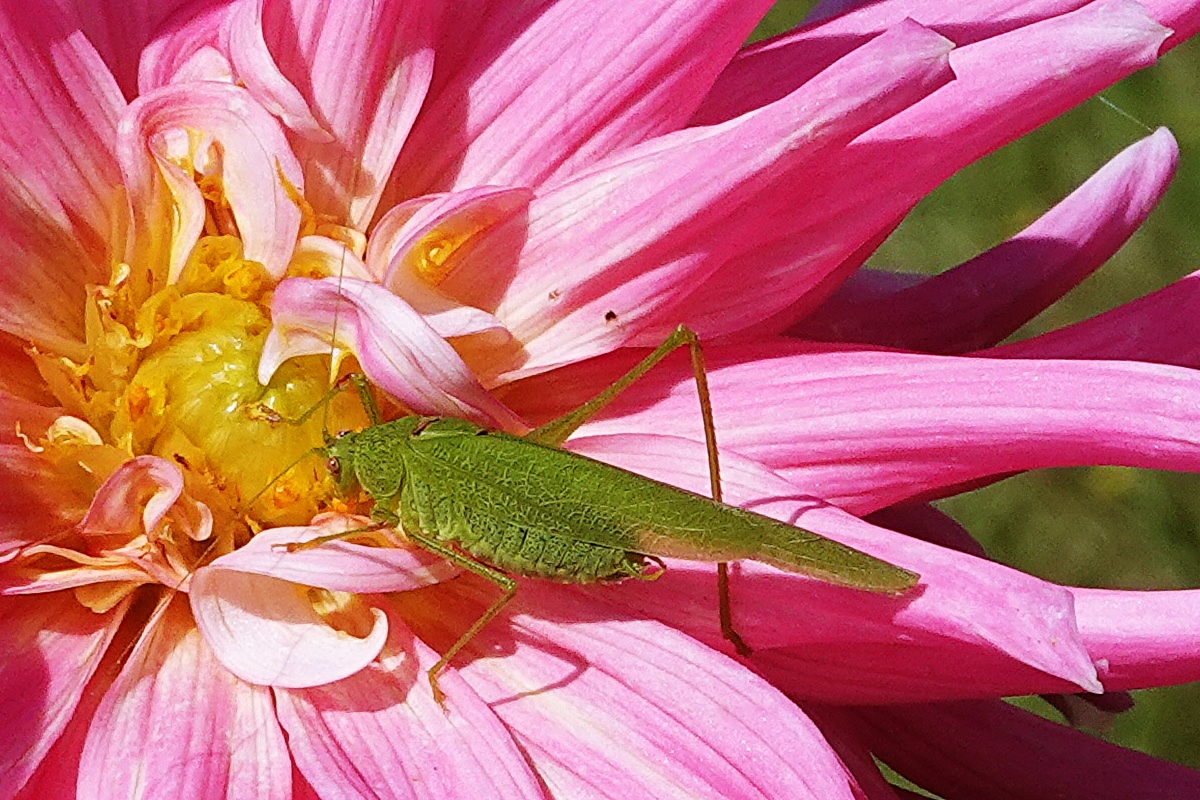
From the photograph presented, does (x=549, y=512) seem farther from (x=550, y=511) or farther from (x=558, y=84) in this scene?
(x=558, y=84)

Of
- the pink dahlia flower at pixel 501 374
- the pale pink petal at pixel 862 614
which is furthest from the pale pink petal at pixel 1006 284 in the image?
the pale pink petal at pixel 862 614

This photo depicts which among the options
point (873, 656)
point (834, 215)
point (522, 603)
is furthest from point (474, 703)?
point (834, 215)

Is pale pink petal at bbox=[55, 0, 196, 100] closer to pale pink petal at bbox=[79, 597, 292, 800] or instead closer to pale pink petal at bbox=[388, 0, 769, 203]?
pale pink petal at bbox=[388, 0, 769, 203]

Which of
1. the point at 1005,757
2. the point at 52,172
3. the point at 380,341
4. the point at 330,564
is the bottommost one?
the point at 1005,757

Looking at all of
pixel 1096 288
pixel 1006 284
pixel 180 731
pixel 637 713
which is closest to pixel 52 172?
pixel 180 731

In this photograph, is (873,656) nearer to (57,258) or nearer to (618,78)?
(618,78)

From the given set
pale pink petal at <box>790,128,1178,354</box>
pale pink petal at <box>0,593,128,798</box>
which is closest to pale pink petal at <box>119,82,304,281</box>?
pale pink petal at <box>0,593,128,798</box>

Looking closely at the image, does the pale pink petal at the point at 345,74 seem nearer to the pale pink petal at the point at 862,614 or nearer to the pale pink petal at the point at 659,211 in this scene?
the pale pink petal at the point at 659,211
